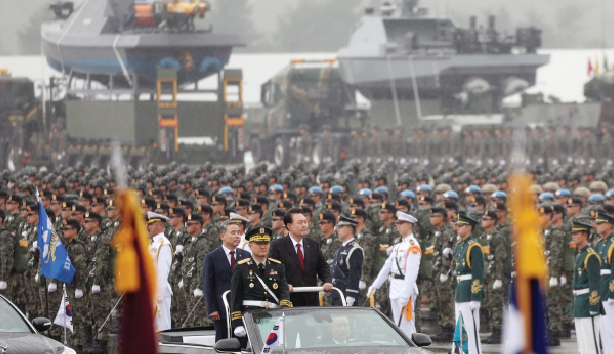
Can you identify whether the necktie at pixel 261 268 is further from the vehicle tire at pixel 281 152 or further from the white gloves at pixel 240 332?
the vehicle tire at pixel 281 152

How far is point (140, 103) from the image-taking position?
94.2 ft

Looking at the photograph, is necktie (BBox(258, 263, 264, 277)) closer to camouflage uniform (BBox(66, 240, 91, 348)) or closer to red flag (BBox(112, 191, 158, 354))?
Answer: camouflage uniform (BBox(66, 240, 91, 348))

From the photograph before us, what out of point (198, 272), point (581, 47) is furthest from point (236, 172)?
point (581, 47)

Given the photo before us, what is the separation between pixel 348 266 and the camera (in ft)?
25.8

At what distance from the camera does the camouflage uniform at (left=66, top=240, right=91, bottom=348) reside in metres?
9.21

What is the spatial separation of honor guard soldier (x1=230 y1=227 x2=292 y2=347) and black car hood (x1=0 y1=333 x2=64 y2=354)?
122cm

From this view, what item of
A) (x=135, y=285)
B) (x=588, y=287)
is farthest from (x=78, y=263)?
(x=135, y=285)

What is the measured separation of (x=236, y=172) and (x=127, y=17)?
1229cm

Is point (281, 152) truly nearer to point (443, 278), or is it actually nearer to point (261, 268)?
point (443, 278)

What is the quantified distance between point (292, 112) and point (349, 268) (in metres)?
25.2

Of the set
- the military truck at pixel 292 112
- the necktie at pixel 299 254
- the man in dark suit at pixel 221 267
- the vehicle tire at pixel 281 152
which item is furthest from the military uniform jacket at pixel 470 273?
the vehicle tire at pixel 281 152

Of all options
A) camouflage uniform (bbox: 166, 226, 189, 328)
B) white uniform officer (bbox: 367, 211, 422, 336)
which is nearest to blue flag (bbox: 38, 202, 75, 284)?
camouflage uniform (bbox: 166, 226, 189, 328)

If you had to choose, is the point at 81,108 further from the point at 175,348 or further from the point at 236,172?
the point at 175,348

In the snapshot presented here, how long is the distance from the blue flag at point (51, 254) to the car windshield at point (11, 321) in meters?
1.82
